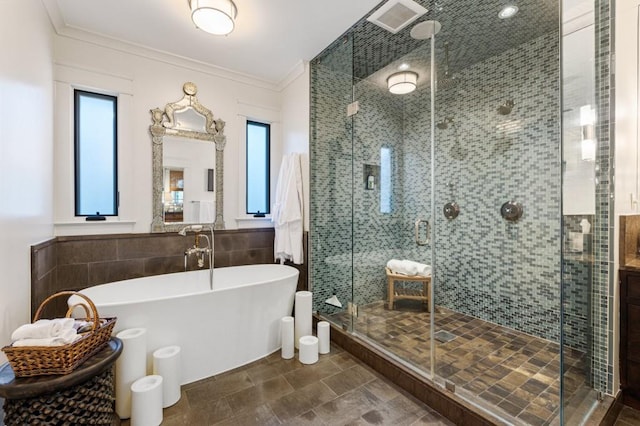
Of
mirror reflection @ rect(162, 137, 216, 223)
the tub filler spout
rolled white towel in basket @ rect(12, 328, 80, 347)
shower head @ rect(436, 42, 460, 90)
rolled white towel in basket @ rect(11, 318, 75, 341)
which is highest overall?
shower head @ rect(436, 42, 460, 90)

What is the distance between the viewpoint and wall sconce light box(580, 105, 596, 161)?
166 cm

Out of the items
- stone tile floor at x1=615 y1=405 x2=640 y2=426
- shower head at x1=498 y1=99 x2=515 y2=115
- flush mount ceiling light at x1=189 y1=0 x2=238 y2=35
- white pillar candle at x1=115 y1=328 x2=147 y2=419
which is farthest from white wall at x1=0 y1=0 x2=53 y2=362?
shower head at x1=498 y1=99 x2=515 y2=115

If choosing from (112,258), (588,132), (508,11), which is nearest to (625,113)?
(588,132)

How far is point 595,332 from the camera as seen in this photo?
68.5 inches

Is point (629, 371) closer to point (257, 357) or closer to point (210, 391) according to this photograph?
point (257, 357)

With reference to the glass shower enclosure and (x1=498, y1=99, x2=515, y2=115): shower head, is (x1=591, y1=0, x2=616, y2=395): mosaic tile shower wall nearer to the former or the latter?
the glass shower enclosure

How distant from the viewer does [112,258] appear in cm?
253

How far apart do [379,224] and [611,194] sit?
6.23 ft

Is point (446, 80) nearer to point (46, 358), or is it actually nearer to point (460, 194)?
point (460, 194)

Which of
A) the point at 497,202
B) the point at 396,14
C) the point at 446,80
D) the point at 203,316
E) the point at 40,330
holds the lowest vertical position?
the point at 203,316

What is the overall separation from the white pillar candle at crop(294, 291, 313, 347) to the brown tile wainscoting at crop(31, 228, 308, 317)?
0.61 m

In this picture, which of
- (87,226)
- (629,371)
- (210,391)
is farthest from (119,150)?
(629,371)

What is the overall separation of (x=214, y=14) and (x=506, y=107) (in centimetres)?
274

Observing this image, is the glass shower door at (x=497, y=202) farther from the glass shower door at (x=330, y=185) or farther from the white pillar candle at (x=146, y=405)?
the white pillar candle at (x=146, y=405)
